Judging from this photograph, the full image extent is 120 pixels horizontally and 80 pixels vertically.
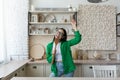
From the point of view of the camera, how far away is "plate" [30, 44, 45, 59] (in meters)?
5.37

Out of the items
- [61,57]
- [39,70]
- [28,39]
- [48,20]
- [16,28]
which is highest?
[48,20]

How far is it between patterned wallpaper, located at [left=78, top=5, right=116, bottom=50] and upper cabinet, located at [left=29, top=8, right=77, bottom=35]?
28cm

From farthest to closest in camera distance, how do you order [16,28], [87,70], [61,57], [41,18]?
[41,18]
[16,28]
[87,70]
[61,57]

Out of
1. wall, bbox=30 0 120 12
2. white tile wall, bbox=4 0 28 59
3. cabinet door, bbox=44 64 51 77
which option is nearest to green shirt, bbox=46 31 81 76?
cabinet door, bbox=44 64 51 77

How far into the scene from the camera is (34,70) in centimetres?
485

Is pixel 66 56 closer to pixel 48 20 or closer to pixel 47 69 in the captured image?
pixel 47 69

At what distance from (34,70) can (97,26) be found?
1.82 m

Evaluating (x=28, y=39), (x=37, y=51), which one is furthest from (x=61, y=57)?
(x=28, y=39)

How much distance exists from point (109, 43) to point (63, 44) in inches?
66.8

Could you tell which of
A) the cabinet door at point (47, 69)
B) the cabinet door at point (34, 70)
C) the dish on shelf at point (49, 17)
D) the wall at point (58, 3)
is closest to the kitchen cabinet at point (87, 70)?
the cabinet door at point (47, 69)

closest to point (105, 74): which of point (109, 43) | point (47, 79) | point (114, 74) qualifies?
point (114, 74)

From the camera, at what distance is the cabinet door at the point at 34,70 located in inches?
191

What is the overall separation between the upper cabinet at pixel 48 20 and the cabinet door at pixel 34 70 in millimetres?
847

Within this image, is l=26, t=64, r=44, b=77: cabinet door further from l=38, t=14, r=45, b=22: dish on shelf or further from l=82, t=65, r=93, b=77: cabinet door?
l=38, t=14, r=45, b=22: dish on shelf
